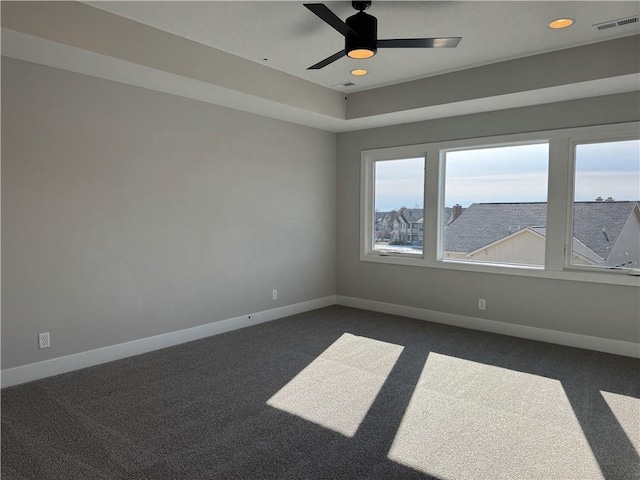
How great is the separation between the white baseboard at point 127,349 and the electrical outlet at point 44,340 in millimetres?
132

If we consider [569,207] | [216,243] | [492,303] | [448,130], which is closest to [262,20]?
[216,243]

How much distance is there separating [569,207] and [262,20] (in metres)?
3.44

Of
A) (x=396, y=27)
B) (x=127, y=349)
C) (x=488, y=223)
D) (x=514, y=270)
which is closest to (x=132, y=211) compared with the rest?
(x=127, y=349)

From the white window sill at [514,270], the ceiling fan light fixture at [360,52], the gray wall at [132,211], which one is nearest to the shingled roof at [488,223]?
the white window sill at [514,270]

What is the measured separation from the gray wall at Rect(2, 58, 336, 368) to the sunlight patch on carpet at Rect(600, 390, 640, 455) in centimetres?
356

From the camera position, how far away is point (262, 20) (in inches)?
126

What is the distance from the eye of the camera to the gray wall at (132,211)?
329 cm

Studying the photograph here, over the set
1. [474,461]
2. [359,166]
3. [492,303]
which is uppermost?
[359,166]

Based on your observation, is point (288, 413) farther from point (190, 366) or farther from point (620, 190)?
point (620, 190)

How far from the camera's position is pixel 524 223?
4.64 metres

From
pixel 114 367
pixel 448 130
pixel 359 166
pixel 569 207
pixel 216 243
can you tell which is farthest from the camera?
pixel 359 166

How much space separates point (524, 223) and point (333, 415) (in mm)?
3137

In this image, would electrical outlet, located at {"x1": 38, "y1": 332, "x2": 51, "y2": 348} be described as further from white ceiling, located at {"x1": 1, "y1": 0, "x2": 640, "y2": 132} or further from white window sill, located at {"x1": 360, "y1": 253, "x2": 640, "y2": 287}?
white window sill, located at {"x1": 360, "y1": 253, "x2": 640, "y2": 287}

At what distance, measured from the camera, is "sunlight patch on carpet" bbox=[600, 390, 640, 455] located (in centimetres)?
261
